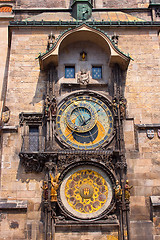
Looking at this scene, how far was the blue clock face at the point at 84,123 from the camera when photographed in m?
12.9

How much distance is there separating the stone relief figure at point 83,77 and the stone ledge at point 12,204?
4704 millimetres

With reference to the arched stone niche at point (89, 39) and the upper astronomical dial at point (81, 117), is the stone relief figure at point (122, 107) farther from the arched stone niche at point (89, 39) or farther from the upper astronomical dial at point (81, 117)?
the arched stone niche at point (89, 39)

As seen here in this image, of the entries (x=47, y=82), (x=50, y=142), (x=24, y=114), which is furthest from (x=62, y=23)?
(x=50, y=142)

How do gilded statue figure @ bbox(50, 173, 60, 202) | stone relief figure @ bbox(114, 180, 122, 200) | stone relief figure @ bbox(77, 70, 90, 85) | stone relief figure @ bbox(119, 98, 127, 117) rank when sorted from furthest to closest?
stone relief figure @ bbox(77, 70, 90, 85)
stone relief figure @ bbox(119, 98, 127, 117)
stone relief figure @ bbox(114, 180, 122, 200)
gilded statue figure @ bbox(50, 173, 60, 202)

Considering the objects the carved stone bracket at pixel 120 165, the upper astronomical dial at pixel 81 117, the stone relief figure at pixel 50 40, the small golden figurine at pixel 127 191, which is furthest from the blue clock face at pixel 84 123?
the stone relief figure at pixel 50 40

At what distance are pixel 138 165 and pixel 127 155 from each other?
19.3 inches

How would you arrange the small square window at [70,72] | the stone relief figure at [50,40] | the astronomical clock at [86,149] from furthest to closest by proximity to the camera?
the stone relief figure at [50,40]
the small square window at [70,72]
the astronomical clock at [86,149]

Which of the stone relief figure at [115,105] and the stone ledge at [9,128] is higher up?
the stone relief figure at [115,105]

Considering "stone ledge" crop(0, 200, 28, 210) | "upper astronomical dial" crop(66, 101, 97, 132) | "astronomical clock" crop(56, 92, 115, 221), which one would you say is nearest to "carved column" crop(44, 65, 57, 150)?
"astronomical clock" crop(56, 92, 115, 221)

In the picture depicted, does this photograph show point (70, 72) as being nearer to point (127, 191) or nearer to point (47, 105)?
point (47, 105)

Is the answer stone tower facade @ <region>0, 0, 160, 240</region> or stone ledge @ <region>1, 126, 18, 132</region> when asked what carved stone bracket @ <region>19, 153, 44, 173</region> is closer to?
stone tower facade @ <region>0, 0, 160, 240</region>

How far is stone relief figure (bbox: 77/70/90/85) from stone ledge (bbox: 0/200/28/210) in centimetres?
470

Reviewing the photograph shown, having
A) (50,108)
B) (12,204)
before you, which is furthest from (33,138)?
(12,204)

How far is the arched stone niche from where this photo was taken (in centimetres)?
1342
